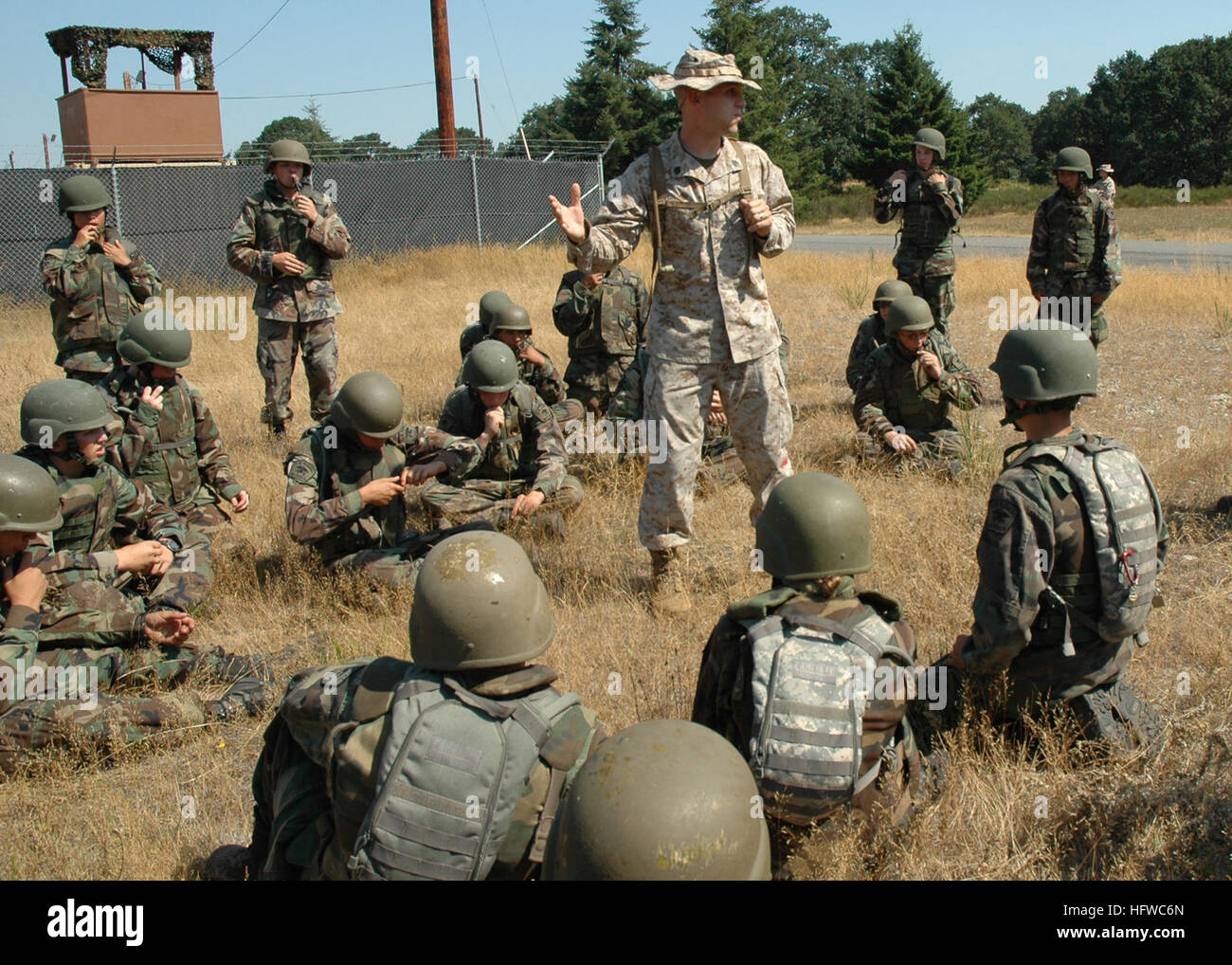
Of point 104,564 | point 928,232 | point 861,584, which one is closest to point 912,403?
point 861,584

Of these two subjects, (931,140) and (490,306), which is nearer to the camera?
(490,306)

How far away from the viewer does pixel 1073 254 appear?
29.0ft

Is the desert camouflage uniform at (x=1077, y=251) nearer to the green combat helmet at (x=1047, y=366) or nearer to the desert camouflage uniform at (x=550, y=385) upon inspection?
the desert camouflage uniform at (x=550, y=385)

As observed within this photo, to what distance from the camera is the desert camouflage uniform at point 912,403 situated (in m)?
7.14

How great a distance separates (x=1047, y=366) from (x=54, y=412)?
13.7 feet

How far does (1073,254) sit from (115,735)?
8.20 metres

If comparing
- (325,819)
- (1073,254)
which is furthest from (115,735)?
(1073,254)

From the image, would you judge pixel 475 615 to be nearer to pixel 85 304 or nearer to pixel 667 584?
pixel 667 584

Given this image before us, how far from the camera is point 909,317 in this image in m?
7.07

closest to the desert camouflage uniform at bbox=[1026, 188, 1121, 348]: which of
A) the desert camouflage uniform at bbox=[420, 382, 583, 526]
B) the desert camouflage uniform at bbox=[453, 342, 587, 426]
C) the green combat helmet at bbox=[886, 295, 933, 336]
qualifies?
the green combat helmet at bbox=[886, 295, 933, 336]

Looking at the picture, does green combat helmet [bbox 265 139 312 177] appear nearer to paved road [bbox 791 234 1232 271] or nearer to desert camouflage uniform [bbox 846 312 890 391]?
desert camouflage uniform [bbox 846 312 890 391]

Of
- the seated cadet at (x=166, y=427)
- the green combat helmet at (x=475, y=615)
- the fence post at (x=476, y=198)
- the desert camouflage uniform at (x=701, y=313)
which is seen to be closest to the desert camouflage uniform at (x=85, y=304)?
the seated cadet at (x=166, y=427)

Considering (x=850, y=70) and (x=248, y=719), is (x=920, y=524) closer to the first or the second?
(x=248, y=719)

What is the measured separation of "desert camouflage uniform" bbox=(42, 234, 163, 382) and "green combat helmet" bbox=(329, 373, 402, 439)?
2.90m
